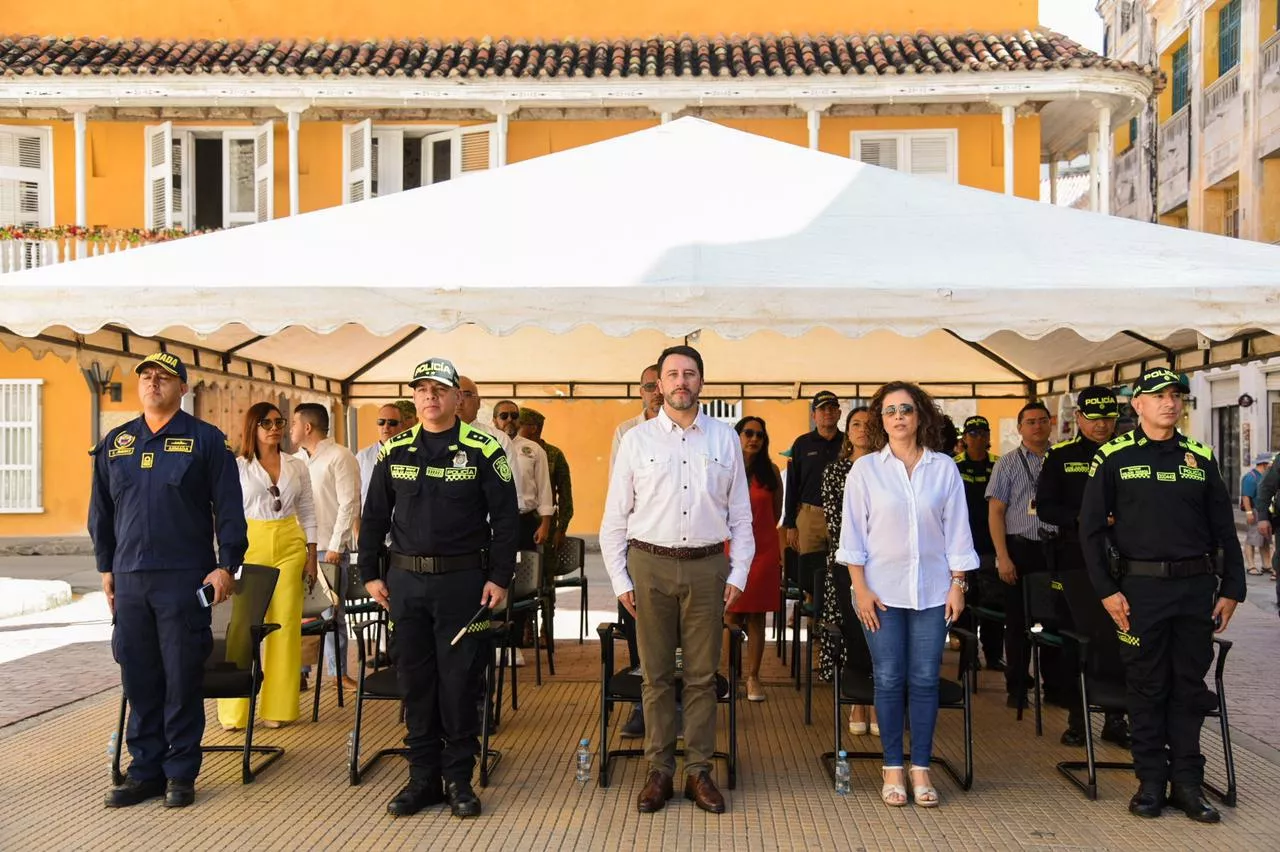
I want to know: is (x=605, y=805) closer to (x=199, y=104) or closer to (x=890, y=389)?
(x=890, y=389)

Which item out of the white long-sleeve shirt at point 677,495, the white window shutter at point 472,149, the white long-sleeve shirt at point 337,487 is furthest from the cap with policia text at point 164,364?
the white window shutter at point 472,149

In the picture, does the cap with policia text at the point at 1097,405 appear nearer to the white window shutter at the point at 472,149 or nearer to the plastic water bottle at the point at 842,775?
the plastic water bottle at the point at 842,775

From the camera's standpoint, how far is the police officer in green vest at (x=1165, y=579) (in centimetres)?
522

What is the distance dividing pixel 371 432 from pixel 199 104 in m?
6.17

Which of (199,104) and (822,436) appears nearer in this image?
(822,436)

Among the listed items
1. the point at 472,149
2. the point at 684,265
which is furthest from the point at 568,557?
the point at 472,149

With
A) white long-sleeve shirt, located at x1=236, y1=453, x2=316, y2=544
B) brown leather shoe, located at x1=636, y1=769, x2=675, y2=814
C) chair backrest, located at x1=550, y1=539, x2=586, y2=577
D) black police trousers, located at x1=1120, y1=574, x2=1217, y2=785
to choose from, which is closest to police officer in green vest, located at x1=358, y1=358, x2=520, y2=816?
brown leather shoe, located at x1=636, y1=769, x2=675, y2=814

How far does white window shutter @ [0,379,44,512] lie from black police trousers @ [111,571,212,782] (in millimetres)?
18135

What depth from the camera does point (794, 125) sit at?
20.3 metres

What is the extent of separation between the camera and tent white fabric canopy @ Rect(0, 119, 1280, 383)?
225 inches

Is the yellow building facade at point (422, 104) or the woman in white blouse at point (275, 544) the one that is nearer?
the woman in white blouse at point (275, 544)

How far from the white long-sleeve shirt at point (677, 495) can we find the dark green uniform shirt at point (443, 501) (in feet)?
1.59

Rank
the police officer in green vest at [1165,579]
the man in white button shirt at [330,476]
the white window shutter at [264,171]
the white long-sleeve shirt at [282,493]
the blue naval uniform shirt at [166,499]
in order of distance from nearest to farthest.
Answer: the police officer in green vest at [1165,579], the blue naval uniform shirt at [166,499], the white long-sleeve shirt at [282,493], the man in white button shirt at [330,476], the white window shutter at [264,171]

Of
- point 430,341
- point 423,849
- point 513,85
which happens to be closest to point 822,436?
point 430,341
